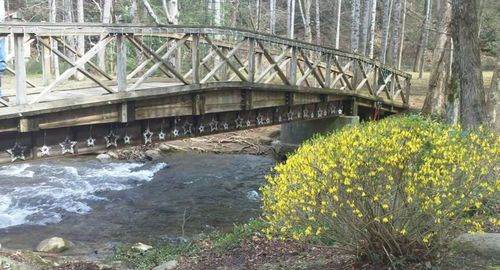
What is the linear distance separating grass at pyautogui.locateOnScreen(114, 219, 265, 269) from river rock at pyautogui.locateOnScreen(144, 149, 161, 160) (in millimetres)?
8442

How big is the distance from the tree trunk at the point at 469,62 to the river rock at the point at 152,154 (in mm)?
11757

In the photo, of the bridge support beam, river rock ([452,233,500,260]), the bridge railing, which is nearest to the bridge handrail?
the bridge railing

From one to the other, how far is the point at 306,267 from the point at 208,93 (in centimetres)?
597

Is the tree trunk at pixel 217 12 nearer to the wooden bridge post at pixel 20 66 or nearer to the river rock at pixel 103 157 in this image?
the river rock at pixel 103 157

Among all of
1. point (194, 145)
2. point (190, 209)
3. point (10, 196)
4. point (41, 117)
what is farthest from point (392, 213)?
point (194, 145)

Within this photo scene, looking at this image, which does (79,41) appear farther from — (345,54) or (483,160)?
(483,160)

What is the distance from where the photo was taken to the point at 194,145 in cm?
1905

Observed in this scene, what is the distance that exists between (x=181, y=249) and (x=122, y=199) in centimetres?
478

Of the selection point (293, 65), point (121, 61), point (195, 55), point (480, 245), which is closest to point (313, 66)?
point (293, 65)

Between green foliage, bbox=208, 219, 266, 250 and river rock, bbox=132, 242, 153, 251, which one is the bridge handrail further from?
green foliage, bbox=208, 219, 266, 250

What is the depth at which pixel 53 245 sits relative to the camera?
9.12 meters

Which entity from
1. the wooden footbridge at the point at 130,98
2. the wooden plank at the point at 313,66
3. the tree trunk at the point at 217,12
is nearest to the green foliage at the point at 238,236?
the wooden footbridge at the point at 130,98

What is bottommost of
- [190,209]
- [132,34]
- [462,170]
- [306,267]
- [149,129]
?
[190,209]

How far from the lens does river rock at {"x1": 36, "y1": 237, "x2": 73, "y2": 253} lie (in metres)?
9.06
